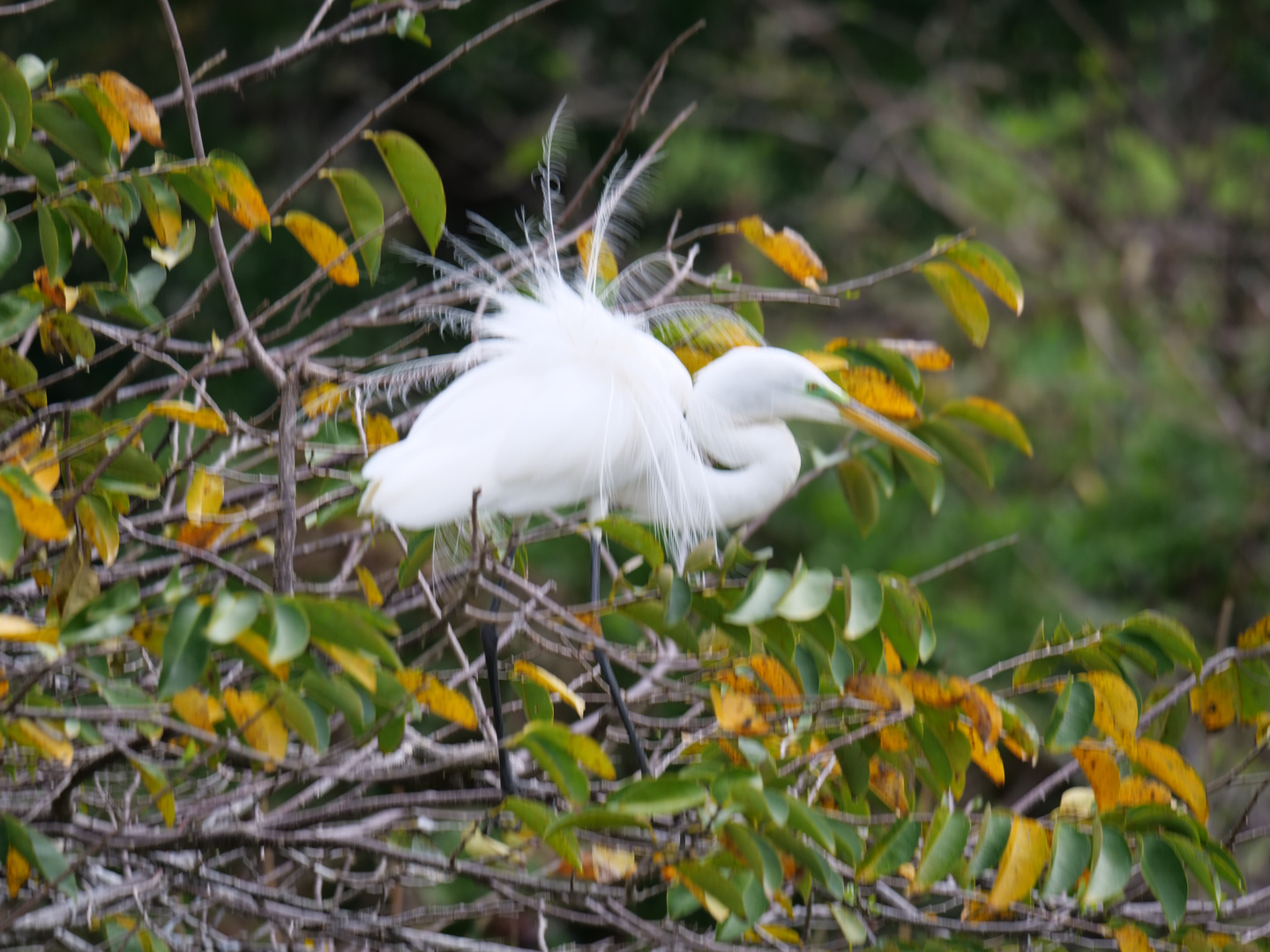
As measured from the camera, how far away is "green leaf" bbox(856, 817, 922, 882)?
4.14 ft

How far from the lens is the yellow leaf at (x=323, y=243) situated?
155cm

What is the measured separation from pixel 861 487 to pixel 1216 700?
2.12ft

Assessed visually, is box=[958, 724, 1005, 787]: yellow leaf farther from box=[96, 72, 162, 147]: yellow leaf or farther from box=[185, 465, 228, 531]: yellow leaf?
box=[96, 72, 162, 147]: yellow leaf

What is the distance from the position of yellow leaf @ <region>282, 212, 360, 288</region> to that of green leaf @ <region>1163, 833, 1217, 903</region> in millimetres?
1148

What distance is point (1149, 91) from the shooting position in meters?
5.07

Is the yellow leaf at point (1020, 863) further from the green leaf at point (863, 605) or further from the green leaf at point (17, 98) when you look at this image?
the green leaf at point (17, 98)

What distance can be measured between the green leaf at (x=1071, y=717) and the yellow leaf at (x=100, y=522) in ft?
3.39

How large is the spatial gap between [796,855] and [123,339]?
1.06m

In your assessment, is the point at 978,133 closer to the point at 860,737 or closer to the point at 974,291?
the point at 974,291

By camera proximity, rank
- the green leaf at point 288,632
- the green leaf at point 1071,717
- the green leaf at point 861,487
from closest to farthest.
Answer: the green leaf at point 288,632
the green leaf at point 1071,717
the green leaf at point 861,487

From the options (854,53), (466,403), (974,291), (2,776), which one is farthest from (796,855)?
(854,53)

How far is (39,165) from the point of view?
1347 millimetres

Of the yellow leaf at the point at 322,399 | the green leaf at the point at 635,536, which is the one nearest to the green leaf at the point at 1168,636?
the green leaf at the point at 635,536

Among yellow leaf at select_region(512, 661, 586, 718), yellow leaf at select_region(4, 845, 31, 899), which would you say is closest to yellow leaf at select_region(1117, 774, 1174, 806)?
yellow leaf at select_region(512, 661, 586, 718)
